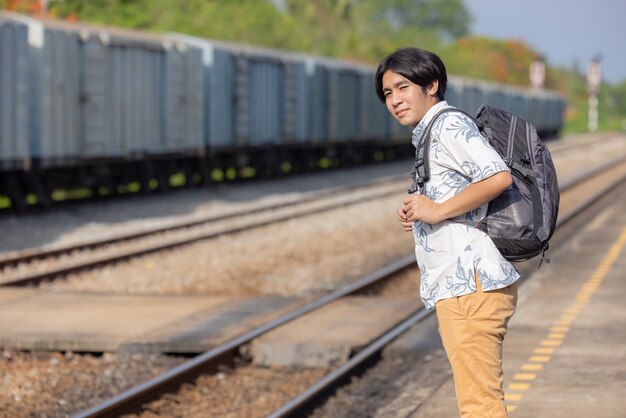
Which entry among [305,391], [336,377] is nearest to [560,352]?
[336,377]

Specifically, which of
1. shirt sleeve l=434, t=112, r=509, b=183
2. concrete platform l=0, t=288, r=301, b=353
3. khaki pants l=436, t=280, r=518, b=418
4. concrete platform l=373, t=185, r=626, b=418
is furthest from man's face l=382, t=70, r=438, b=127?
concrete platform l=0, t=288, r=301, b=353

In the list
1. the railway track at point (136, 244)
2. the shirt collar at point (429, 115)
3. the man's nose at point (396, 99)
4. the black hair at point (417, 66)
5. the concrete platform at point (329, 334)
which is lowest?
the railway track at point (136, 244)

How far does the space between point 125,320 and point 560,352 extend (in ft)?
11.8

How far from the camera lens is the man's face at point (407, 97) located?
4066mm

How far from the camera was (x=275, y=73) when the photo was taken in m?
29.6

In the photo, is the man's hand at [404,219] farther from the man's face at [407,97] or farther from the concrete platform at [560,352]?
the concrete platform at [560,352]

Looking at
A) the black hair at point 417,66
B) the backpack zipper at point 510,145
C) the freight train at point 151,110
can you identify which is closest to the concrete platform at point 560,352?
the backpack zipper at point 510,145

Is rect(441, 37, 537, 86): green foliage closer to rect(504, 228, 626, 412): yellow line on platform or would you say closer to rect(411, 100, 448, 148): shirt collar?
rect(504, 228, 626, 412): yellow line on platform

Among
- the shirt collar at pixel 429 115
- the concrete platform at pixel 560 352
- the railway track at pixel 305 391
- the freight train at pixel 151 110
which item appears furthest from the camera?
the freight train at pixel 151 110

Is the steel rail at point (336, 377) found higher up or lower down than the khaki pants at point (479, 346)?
lower down

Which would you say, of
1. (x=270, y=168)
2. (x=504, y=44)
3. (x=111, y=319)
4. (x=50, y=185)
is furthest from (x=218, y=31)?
(x=504, y=44)

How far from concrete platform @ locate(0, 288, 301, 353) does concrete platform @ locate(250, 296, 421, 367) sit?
1.17ft

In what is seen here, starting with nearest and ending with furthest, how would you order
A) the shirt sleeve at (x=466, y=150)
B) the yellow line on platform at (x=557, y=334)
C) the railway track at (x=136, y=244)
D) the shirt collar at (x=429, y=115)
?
the shirt sleeve at (x=466, y=150)
the shirt collar at (x=429, y=115)
the yellow line on platform at (x=557, y=334)
the railway track at (x=136, y=244)

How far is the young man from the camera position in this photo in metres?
4.02
